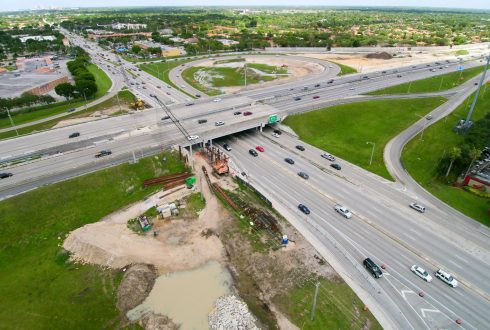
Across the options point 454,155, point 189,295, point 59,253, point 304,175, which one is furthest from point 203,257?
point 454,155

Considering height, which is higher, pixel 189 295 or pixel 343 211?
pixel 343 211

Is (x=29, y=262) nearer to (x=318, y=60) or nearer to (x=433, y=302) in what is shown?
(x=433, y=302)

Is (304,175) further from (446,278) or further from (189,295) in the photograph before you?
(189,295)

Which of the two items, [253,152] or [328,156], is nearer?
[328,156]

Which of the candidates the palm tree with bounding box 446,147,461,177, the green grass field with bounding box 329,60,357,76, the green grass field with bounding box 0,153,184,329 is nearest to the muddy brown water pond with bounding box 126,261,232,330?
the green grass field with bounding box 0,153,184,329

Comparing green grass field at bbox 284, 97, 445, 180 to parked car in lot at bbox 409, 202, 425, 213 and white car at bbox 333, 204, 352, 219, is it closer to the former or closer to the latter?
parked car in lot at bbox 409, 202, 425, 213

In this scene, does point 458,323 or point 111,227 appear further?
point 111,227

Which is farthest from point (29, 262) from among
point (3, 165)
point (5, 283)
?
point (3, 165)
